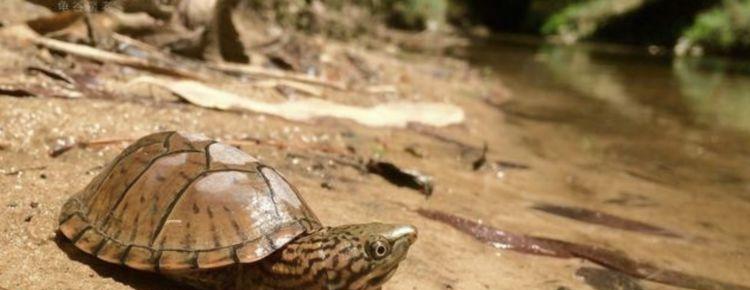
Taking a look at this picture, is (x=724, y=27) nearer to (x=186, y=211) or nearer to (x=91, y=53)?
(x=91, y=53)

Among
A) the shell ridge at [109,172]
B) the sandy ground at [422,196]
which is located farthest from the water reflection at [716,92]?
the shell ridge at [109,172]

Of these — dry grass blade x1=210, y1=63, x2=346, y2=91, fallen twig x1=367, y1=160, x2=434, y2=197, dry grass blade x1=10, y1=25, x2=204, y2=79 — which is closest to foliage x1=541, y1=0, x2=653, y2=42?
dry grass blade x1=210, y1=63, x2=346, y2=91

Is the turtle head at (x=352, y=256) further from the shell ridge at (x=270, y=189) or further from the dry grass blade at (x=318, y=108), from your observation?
the dry grass blade at (x=318, y=108)

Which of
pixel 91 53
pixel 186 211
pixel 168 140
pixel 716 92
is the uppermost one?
pixel 168 140

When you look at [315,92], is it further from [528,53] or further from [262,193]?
[528,53]

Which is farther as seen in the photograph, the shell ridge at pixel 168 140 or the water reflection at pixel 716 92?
the water reflection at pixel 716 92

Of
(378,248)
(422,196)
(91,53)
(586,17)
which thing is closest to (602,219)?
(422,196)

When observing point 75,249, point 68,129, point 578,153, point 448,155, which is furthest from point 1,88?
point 578,153

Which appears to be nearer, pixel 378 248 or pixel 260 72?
pixel 378 248
